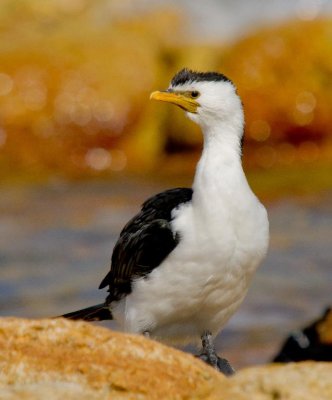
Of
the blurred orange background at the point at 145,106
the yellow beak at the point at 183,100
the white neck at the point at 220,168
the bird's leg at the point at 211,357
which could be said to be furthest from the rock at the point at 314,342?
the blurred orange background at the point at 145,106

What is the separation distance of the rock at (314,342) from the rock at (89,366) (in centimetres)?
422

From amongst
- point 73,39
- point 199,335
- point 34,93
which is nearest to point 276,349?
point 199,335

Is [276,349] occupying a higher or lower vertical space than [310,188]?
lower

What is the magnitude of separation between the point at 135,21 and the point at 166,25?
0.61m

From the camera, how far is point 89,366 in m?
5.57

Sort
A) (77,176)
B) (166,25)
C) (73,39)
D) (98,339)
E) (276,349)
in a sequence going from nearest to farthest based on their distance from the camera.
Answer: (98,339)
(276,349)
(77,176)
(73,39)
(166,25)

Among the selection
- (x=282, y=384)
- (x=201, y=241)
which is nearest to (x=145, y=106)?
(x=201, y=241)

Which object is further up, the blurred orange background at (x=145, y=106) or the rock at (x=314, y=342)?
the blurred orange background at (x=145, y=106)

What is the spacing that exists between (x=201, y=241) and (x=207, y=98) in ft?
3.02

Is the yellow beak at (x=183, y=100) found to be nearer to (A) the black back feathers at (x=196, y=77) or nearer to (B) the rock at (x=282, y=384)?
(A) the black back feathers at (x=196, y=77)

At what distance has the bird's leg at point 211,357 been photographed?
780cm

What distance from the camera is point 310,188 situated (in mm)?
20109

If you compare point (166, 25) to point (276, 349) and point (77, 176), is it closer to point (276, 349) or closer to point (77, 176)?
point (77, 176)

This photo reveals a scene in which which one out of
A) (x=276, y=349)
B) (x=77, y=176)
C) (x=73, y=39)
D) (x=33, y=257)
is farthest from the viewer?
(x=73, y=39)
